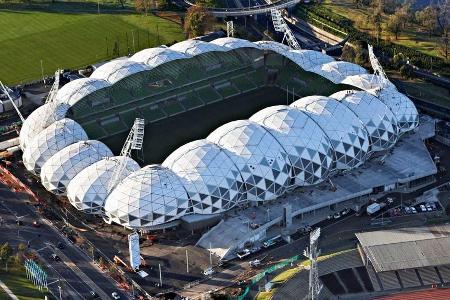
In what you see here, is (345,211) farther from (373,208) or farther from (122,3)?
(122,3)

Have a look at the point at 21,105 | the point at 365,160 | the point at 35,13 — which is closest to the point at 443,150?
the point at 365,160

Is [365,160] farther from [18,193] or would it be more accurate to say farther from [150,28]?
[150,28]

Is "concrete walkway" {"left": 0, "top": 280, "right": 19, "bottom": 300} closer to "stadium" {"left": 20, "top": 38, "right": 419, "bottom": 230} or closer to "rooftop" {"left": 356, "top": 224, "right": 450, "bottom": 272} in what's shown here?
"stadium" {"left": 20, "top": 38, "right": 419, "bottom": 230}

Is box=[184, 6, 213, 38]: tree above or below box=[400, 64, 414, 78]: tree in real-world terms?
above

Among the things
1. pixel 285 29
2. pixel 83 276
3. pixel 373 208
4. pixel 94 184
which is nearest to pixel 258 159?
pixel 373 208

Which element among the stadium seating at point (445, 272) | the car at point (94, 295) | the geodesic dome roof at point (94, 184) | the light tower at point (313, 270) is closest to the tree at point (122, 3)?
the geodesic dome roof at point (94, 184)

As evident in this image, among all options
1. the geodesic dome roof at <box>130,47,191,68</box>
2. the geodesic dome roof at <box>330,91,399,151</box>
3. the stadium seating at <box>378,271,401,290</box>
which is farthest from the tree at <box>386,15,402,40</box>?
the stadium seating at <box>378,271,401,290</box>

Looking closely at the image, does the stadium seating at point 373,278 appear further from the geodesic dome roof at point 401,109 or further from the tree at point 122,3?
the tree at point 122,3
